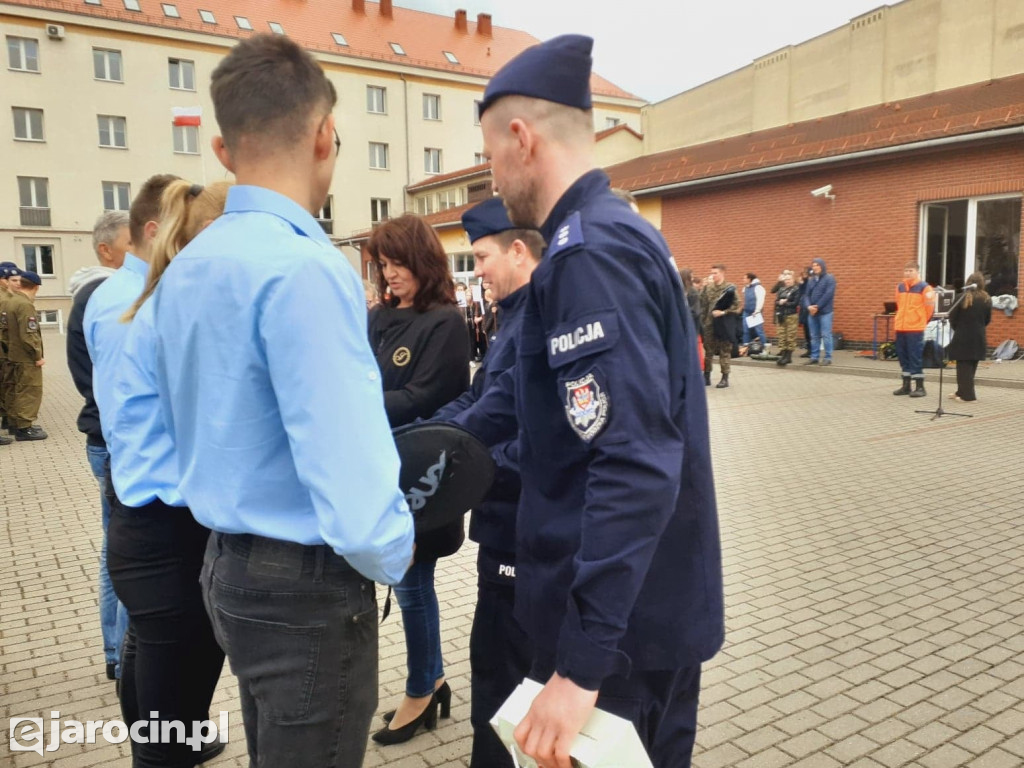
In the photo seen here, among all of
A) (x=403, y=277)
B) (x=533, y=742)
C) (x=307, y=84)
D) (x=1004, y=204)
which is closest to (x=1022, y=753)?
(x=533, y=742)

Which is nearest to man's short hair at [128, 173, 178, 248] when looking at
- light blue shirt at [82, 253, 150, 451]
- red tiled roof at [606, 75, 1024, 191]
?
light blue shirt at [82, 253, 150, 451]

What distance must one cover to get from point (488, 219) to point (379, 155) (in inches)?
1823

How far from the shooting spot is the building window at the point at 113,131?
39750 mm

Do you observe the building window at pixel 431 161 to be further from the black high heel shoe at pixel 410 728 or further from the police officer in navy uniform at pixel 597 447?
the police officer in navy uniform at pixel 597 447

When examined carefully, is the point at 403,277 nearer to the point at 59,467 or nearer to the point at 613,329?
the point at 613,329

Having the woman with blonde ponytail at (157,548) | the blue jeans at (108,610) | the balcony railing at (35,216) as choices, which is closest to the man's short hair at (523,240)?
the woman with blonde ponytail at (157,548)

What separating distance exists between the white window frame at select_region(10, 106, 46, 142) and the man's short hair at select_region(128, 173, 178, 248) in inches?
1653

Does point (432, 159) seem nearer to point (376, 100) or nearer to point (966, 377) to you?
point (376, 100)

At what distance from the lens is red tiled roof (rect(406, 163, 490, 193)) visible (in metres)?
39.8

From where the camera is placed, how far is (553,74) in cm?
167

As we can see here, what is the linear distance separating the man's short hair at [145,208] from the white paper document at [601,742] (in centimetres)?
238

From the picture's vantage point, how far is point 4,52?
123ft

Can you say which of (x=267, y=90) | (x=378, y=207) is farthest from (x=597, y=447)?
(x=378, y=207)

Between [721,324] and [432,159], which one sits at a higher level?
[432,159]
